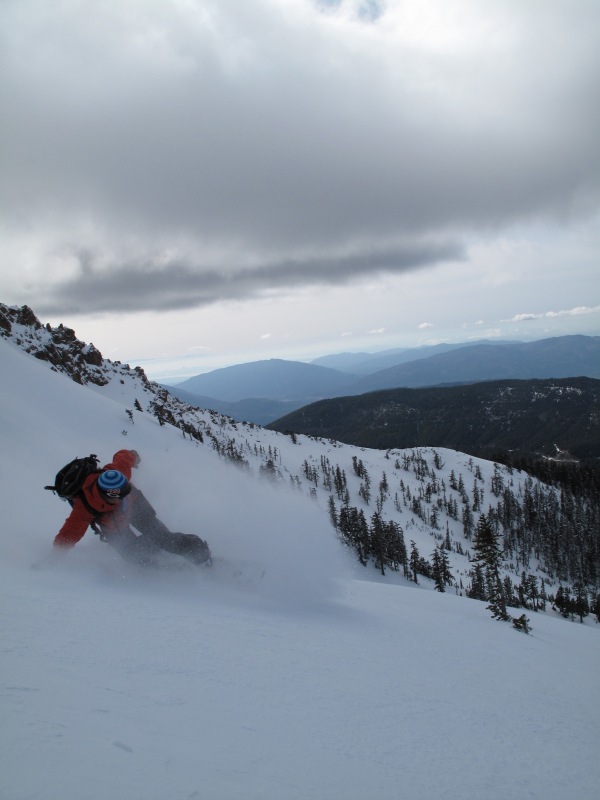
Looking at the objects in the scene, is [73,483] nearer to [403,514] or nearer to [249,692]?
[249,692]

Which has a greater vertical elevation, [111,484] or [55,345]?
[55,345]

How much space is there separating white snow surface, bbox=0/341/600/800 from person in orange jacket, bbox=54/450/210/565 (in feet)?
1.38

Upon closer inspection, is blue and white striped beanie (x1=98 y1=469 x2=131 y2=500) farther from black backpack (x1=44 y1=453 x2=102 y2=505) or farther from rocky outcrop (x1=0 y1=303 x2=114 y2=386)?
rocky outcrop (x1=0 y1=303 x2=114 y2=386)

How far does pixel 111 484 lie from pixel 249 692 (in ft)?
17.9

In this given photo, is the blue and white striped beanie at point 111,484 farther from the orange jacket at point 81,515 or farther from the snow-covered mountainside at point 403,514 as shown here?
the snow-covered mountainside at point 403,514

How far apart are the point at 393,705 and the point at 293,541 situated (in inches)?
328

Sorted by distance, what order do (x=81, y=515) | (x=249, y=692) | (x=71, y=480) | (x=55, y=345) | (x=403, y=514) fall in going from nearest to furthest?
(x=249, y=692) < (x=81, y=515) < (x=71, y=480) < (x=55, y=345) < (x=403, y=514)

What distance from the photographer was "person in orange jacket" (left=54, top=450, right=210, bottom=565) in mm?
9141

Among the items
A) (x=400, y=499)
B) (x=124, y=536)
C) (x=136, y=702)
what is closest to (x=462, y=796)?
(x=136, y=702)

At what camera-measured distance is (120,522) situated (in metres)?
9.52

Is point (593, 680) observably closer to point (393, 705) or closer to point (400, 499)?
point (393, 705)

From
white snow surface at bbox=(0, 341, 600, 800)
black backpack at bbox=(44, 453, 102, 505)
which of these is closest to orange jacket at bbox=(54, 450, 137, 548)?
black backpack at bbox=(44, 453, 102, 505)

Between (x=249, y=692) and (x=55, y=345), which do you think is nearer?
(x=249, y=692)

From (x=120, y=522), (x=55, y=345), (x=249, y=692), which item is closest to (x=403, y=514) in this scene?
(x=55, y=345)
